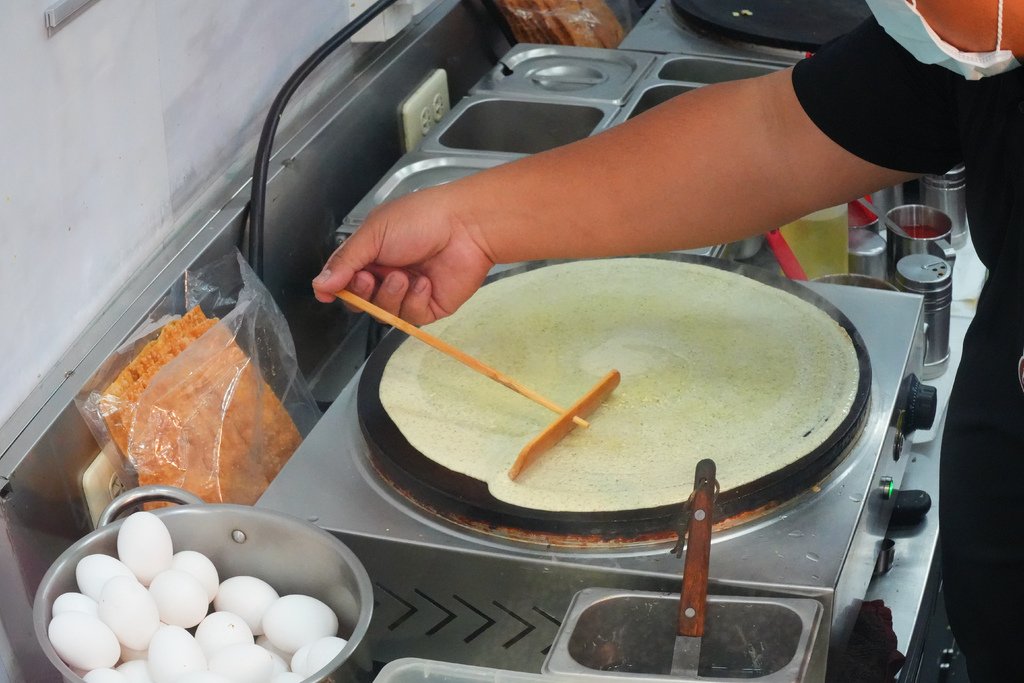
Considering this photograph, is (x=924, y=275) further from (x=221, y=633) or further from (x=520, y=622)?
(x=221, y=633)

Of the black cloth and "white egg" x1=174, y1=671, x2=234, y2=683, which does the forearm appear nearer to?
the black cloth

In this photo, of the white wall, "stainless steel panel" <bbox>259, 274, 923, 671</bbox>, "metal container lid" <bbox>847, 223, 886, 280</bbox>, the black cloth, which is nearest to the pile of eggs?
"stainless steel panel" <bbox>259, 274, 923, 671</bbox>

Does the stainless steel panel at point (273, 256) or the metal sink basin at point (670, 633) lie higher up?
the stainless steel panel at point (273, 256)

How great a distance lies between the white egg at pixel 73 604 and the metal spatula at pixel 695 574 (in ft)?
1.70

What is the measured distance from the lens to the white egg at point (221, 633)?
1.06 metres

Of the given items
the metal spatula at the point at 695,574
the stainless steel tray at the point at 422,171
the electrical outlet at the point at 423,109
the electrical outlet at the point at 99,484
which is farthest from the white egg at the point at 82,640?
the electrical outlet at the point at 423,109

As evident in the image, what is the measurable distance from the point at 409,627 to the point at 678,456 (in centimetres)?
33

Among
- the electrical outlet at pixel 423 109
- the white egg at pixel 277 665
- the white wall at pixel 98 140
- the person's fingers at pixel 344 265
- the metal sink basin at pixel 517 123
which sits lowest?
the metal sink basin at pixel 517 123

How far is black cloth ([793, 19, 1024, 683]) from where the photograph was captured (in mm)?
1222

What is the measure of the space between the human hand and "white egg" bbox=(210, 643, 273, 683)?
0.48 metres

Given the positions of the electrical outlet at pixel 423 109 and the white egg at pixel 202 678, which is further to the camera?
the electrical outlet at pixel 423 109

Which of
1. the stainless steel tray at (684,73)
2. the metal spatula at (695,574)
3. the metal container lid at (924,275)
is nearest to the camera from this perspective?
the metal spatula at (695,574)

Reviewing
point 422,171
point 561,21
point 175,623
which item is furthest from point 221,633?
point 561,21

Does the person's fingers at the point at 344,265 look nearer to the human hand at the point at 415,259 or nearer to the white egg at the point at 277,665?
the human hand at the point at 415,259
